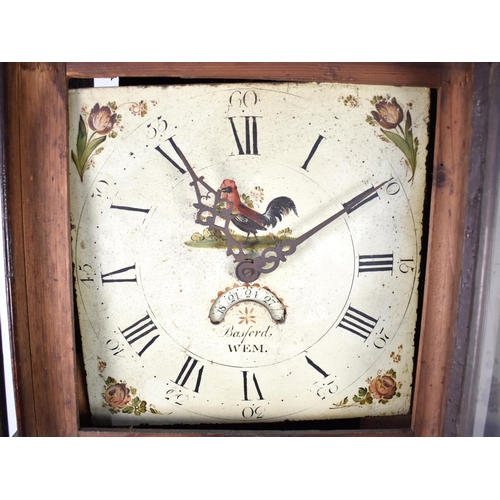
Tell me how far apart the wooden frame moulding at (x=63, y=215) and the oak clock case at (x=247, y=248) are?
4 cm

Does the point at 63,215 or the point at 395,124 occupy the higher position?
the point at 395,124

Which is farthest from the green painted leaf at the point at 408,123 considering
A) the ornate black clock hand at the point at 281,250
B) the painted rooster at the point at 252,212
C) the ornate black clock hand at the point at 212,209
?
the ornate black clock hand at the point at 212,209

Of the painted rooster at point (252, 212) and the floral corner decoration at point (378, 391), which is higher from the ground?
the painted rooster at point (252, 212)

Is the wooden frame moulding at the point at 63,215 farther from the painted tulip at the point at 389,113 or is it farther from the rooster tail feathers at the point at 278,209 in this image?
the rooster tail feathers at the point at 278,209

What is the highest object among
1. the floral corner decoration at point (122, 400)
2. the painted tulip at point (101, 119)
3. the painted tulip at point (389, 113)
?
the painted tulip at point (389, 113)

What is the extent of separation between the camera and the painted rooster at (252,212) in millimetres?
982

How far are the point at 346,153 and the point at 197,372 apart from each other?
1.75 ft

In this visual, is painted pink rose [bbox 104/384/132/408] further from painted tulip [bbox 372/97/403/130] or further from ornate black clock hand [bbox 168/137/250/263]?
painted tulip [bbox 372/97/403/130]

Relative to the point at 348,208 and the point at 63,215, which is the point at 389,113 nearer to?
the point at 348,208

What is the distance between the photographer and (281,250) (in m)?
0.99

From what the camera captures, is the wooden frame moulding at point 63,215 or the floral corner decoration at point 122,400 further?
the floral corner decoration at point 122,400

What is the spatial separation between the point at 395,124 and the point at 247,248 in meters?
0.38

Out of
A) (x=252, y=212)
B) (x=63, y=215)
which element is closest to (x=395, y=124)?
(x=252, y=212)

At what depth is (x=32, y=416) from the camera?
3.25 ft
